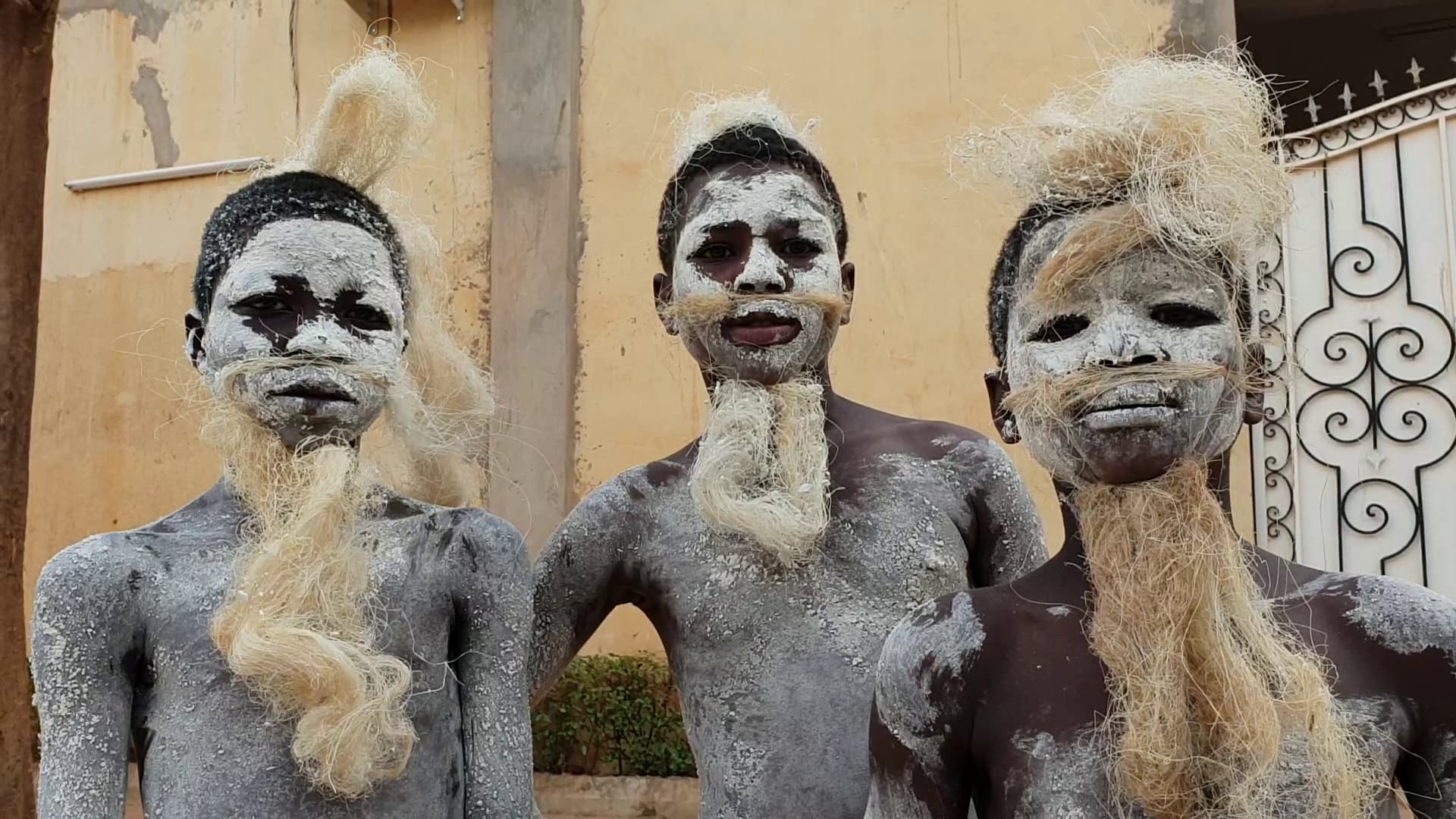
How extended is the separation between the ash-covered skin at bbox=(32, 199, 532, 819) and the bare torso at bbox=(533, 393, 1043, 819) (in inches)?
10.7

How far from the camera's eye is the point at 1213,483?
1773 mm

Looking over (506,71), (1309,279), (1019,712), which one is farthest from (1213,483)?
(506,71)

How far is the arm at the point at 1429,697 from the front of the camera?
160cm

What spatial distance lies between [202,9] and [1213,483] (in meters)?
7.27

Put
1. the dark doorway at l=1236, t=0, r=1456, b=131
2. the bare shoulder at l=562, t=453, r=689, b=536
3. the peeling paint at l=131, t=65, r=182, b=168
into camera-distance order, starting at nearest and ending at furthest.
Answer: the bare shoulder at l=562, t=453, r=689, b=536, the dark doorway at l=1236, t=0, r=1456, b=131, the peeling paint at l=131, t=65, r=182, b=168

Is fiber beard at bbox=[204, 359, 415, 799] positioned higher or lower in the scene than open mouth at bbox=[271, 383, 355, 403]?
lower

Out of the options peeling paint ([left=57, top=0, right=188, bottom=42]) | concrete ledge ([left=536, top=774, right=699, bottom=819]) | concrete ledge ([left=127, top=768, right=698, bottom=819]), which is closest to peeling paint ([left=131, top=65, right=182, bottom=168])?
peeling paint ([left=57, top=0, right=188, bottom=42])

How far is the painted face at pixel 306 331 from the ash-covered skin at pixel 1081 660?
1.02 meters

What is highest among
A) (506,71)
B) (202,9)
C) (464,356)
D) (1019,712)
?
(202,9)

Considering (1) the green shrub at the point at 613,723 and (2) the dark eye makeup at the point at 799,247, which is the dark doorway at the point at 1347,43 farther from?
(2) the dark eye makeup at the point at 799,247

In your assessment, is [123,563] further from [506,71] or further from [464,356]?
[506,71]

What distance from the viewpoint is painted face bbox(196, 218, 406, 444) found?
2232mm

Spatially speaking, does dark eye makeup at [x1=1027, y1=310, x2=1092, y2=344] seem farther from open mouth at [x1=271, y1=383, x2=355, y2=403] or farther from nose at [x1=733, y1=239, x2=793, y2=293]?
open mouth at [x1=271, y1=383, x2=355, y2=403]

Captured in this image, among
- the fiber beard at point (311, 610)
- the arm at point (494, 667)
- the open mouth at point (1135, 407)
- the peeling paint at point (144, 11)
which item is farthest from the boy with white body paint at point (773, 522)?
the peeling paint at point (144, 11)
